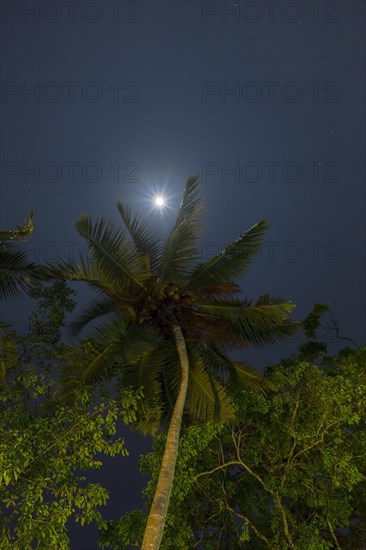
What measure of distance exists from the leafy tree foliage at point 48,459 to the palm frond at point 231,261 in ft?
14.4

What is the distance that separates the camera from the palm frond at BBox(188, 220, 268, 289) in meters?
12.8

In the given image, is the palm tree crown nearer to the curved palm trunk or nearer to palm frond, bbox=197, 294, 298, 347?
palm frond, bbox=197, 294, 298, 347

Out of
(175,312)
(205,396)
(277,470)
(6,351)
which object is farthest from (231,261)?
(6,351)

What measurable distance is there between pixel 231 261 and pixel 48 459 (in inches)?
265

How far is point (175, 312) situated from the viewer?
1300 centimetres

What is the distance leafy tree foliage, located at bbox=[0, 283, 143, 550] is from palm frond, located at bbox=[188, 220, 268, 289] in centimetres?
438

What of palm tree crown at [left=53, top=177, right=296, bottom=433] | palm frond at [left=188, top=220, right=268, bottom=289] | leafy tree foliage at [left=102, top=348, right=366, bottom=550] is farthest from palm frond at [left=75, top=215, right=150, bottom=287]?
leafy tree foliage at [left=102, top=348, right=366, bottom=550]

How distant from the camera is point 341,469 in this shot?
11297mm

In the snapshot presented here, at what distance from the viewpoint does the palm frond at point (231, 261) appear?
41.9ft

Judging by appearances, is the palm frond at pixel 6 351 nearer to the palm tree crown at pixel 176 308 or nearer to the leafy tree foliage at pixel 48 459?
the leafy tree foliage at pixel 48 459

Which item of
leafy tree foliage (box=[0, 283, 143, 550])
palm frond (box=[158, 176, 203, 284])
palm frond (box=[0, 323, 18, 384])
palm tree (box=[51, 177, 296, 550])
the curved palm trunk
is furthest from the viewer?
palm frond (box=[158, 176, 203, 284])

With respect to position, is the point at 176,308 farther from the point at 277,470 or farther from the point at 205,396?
the point at 277,470

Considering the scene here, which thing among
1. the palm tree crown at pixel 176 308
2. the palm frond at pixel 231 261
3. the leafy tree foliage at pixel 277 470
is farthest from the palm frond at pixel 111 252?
the leafy tree foliage at pixel 277 470

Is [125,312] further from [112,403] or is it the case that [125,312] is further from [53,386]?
[112,403]
